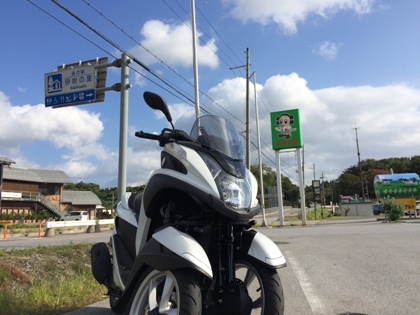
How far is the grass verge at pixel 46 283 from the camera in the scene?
4.61 m

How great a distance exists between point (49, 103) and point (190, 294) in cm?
1295

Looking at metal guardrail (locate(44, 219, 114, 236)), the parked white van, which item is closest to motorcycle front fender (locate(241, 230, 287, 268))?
metal guardrail (locate(44, 219, 114, 236))

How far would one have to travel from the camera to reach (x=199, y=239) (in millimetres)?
2889

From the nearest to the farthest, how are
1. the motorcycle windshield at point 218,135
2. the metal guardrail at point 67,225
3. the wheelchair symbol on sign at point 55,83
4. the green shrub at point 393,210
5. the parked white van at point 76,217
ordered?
1. the motorcycle windshield at point 218,135
2. the wheelchair symbol on sign at point 55,83
3. the metal guardrail at point 67,225
4. the green shrub at point 393,210
5. the parked white van at point 76,217

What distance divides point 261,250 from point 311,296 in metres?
2.71

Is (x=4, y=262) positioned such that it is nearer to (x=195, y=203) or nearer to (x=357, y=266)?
(x=195, y=203)

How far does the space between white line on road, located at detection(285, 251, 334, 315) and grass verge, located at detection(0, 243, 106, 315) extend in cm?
297

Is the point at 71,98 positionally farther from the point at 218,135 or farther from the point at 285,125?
the point at 285,125

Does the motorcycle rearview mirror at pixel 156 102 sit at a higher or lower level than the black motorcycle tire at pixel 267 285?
higher

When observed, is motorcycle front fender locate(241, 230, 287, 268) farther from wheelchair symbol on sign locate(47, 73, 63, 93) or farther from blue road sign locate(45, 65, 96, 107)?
wheelchair symbol on sign locate(47, 73, 63, 93)

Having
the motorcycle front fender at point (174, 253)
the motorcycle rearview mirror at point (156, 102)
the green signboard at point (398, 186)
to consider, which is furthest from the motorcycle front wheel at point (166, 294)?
the green signboard at point (398, 186)

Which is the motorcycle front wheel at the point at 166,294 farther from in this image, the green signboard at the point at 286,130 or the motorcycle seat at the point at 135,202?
the green signboard at the point at 286,130

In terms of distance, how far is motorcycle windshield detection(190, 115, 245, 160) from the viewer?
3234 mm

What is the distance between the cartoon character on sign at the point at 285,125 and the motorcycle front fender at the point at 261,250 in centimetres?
2659
